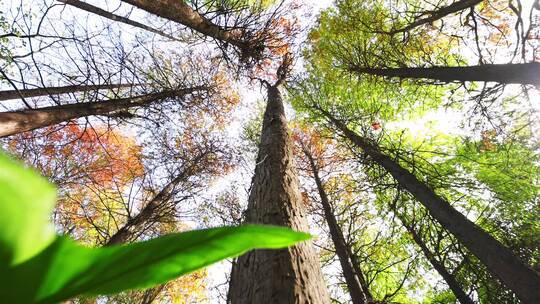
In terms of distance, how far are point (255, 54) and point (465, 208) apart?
705 centimetres

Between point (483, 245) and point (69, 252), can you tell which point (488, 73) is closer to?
point (483, 245)

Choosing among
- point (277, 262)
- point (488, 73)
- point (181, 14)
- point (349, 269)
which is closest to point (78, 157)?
point (181, 14)

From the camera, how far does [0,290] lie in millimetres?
214

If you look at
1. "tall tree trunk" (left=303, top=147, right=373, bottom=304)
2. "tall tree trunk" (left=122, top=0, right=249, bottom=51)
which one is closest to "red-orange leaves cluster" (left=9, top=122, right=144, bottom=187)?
"tall tree trunk" (left=122, top=0, right=249, bottom=51)

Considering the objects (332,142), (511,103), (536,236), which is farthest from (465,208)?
(332,142)

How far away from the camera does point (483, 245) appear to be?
4.25 m

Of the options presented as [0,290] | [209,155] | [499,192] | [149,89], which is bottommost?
[0,290]

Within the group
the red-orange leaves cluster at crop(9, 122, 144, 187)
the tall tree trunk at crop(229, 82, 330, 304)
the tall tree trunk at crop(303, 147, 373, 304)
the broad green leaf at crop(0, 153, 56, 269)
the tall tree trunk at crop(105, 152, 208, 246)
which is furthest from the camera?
the red-orange leaves cluster at crop(9, 122, 144, 187)

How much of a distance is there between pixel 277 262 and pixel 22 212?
5.00 feet

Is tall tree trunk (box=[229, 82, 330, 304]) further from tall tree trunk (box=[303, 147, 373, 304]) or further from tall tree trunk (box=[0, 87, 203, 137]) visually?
tall tree trunk (box=[0, 87, 203, 137])

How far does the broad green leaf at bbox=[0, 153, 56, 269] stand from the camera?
0.16 meters

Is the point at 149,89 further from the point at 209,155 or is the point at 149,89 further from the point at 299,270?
the point at 299,270

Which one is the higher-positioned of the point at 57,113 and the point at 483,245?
the point at 57,113

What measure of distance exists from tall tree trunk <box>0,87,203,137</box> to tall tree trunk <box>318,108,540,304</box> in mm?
6339
